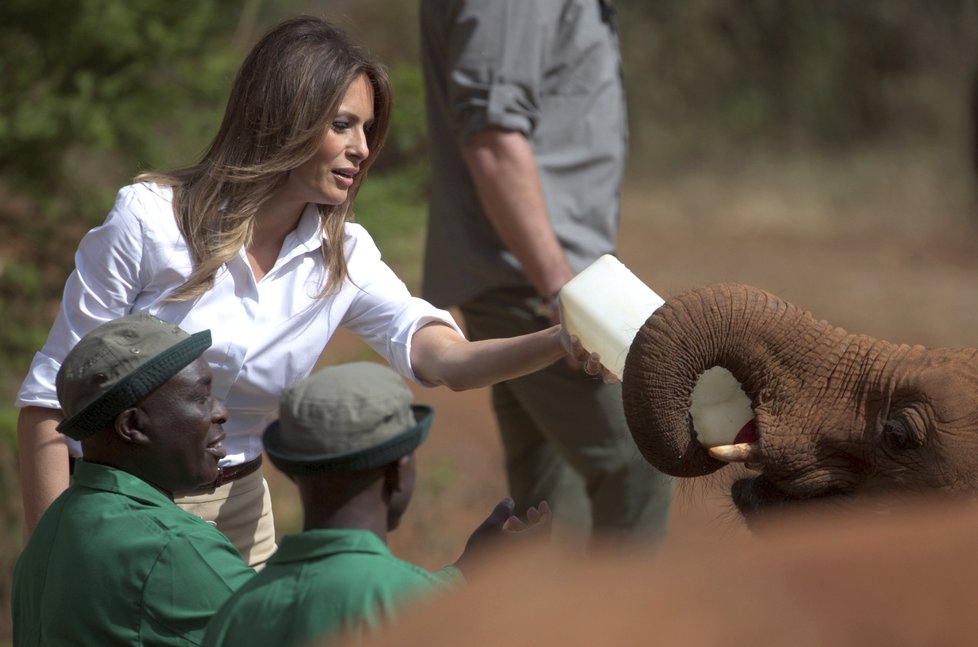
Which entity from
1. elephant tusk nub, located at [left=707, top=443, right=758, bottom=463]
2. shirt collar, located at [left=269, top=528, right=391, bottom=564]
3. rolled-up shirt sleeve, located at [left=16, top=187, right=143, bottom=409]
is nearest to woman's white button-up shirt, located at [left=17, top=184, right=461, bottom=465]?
rolled-up shirt sleeve, located at [left=16, top=187, right=143, bottom=409]

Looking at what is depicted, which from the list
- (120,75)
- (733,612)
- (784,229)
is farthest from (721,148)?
(733,612)

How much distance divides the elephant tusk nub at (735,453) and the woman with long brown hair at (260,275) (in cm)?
46

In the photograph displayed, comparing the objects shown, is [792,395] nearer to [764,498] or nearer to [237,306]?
[764,498]

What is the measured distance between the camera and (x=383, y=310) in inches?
136

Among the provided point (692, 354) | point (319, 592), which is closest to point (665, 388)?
point (692, 354)

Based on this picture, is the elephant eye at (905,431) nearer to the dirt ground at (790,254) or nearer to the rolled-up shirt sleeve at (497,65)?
the rolled-up shirt sleeve at (497,65)

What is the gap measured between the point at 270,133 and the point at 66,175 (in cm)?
385

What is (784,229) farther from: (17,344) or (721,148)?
(17,344)

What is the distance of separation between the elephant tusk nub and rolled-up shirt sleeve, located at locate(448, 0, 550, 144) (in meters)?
1.61

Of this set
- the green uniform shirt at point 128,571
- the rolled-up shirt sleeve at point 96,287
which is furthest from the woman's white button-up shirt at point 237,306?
the green uniform shirt at point 128,571

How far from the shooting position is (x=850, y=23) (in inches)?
838

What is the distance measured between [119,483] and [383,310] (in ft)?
3.14

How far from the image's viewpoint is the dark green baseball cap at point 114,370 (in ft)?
8.70

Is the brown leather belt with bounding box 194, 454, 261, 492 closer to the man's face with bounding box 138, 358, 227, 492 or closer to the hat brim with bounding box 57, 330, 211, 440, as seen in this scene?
the man's face with bounding box 138, 358, 227, 492
